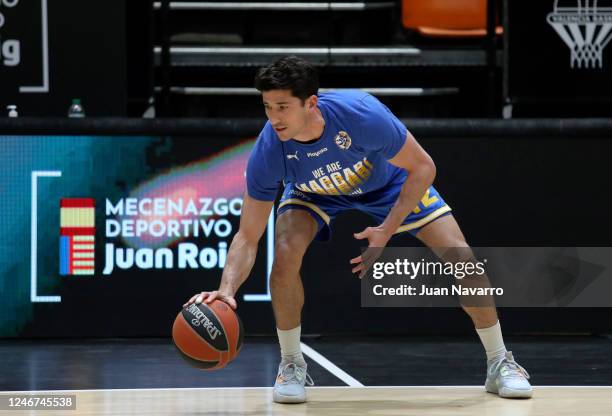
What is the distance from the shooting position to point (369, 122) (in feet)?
15.3

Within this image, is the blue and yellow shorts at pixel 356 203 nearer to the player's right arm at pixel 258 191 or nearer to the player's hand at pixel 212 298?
the player's right arm at pixel 258 191

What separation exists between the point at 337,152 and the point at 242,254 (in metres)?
0.60

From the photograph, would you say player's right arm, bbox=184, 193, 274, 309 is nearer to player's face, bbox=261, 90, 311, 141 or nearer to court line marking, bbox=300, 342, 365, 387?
player's face, bbox=261, 90, 311, 141

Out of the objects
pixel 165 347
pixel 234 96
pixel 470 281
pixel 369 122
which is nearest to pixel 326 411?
pixel 470 281

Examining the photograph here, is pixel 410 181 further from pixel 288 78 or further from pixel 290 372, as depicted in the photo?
pixel 290 372

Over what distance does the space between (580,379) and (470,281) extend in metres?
1.02

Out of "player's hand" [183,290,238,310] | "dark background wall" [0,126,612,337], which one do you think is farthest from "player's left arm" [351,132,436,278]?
"dark background wall" [0,126,612,337]

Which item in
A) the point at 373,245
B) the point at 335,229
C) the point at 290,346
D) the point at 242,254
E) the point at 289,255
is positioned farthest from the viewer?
the point at 335,229

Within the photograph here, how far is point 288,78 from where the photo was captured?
4.46 meters

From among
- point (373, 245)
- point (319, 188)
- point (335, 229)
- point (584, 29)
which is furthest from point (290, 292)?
point (584, 29)

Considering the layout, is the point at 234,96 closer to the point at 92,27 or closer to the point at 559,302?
the point at 92,27

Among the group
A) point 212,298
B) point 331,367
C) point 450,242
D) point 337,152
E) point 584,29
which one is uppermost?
point 584,29

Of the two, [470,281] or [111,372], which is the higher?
[470,281]

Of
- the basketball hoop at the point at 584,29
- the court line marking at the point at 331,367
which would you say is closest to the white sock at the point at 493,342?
the court line marking at the point at 331,367
